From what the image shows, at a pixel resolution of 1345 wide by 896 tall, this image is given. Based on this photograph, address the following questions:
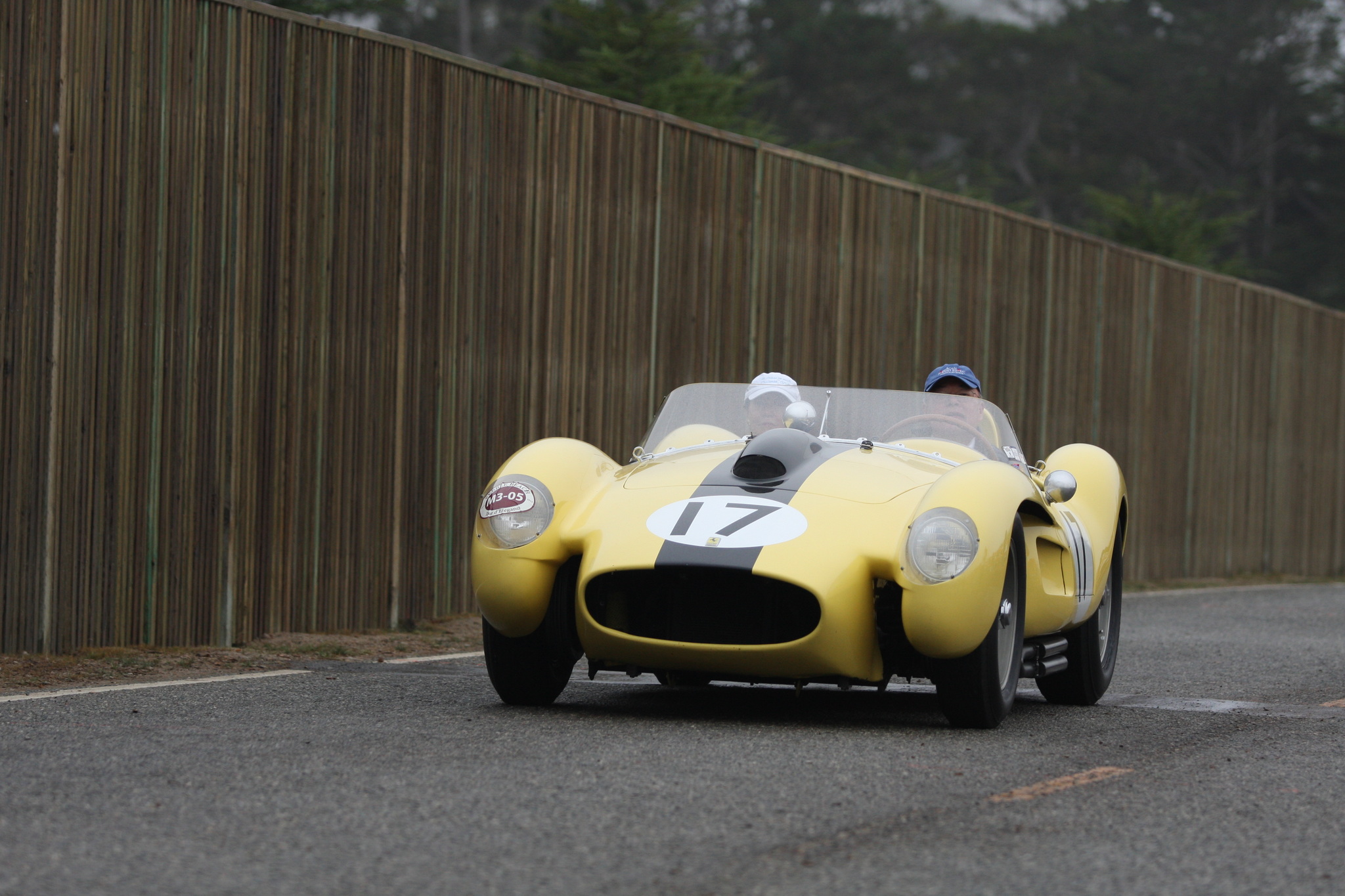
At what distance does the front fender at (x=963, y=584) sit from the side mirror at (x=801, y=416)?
42.5 inches

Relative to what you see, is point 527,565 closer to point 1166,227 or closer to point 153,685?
point 153,685

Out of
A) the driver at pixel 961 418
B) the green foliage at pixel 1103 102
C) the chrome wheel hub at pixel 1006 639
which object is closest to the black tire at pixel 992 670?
the chrome wheel hub at pixel 1006 639

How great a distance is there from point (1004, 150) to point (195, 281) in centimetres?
5700

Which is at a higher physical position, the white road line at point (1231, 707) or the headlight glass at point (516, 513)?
the headlight glass at point (516, 513)

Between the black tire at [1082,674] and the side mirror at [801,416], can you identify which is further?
the black tire at [1082,674]

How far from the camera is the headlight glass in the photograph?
6230 mm

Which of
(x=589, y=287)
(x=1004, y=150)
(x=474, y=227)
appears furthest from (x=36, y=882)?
(x=1004, y=150)

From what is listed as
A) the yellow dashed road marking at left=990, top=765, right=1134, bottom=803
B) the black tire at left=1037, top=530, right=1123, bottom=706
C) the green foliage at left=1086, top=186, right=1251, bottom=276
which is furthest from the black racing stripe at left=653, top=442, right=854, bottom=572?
the green foliage at left=1086, top=186, right=1251, bottom=276

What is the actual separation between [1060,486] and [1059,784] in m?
2.19

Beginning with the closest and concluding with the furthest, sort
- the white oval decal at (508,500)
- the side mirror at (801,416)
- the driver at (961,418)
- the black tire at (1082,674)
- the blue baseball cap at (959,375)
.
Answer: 1. the white oval decal at (508,500)
2. the side mirror at (801,416)
3. the driver at (961,418)
4. the black tire at (1082,674)
5. the blue baseball cap at (959,375)

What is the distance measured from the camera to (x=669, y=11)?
31.5 m

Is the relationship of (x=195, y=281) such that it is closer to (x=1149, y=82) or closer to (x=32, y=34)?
(x=32, y=34)

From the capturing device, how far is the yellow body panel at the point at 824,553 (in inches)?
226

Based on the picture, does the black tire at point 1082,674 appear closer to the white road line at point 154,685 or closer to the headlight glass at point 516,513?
the headlight glass at point 516,513
